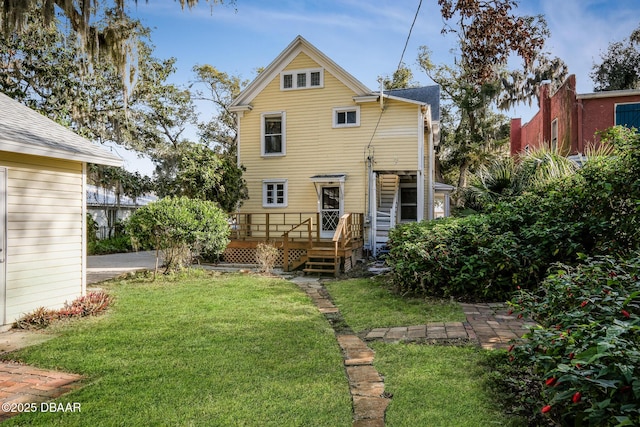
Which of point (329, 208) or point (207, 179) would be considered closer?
point (207, 179)

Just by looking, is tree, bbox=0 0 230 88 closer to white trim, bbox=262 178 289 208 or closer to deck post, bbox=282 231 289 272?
deck post, bbox=282 231 289 272

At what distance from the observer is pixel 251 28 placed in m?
9.78

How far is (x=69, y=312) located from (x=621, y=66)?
26091mm

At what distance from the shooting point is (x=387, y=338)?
17.3 feet

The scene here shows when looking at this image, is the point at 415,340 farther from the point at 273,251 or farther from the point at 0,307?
the point at 273,251

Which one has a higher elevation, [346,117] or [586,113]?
[346,117]

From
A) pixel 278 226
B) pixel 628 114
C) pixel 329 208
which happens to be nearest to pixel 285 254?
pixel 278 226

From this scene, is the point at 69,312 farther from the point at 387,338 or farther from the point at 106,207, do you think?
the point at 106,207

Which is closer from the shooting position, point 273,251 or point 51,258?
point 51,258

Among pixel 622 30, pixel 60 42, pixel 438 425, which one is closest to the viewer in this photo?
pixel 438 425

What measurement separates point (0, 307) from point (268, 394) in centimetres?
461

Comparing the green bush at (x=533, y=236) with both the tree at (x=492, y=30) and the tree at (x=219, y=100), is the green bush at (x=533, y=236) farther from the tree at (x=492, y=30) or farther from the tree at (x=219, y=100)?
the tree at (x=219, y=100)

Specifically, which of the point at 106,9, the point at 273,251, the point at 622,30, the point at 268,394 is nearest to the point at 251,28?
the point at 106,9

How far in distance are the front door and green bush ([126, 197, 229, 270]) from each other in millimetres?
5476
